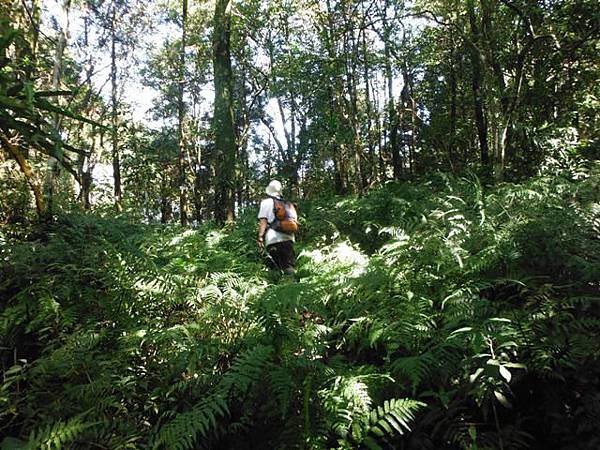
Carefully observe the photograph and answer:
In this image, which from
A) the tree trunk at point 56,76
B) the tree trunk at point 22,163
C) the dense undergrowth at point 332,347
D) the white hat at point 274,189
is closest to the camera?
the dense undergrowth at point 332,347

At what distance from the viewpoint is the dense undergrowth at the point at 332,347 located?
8.89 feet

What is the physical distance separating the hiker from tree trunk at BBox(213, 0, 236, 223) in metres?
4.32

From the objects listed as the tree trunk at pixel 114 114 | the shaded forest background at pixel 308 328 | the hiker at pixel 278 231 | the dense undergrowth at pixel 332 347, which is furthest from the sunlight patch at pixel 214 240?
the tree trunk at pixel 114 114

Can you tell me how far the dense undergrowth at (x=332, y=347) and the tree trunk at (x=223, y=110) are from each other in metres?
5.53

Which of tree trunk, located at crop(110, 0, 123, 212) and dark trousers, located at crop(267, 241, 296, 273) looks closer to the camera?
dark trousers, located at crop(267, 241, 296, 273)

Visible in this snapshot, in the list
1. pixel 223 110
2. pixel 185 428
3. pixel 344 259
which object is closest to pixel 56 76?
pixel 223 110

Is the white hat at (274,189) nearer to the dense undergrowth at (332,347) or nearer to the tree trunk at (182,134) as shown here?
the dense undergrowth at (332,347)

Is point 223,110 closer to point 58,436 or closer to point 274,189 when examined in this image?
point 274,189

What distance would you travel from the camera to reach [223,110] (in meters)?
10.6

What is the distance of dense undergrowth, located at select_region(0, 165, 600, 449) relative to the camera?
2.71m

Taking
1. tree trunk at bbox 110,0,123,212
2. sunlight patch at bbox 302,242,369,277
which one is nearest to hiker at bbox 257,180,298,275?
sunlight patch at bbox 302,242,369,277

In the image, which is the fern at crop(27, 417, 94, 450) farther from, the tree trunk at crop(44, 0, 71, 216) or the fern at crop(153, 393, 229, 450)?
the tree trunk at crop(44, 0, 71, 216)

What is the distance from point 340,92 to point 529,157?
686 cm

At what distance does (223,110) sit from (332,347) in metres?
8.13
